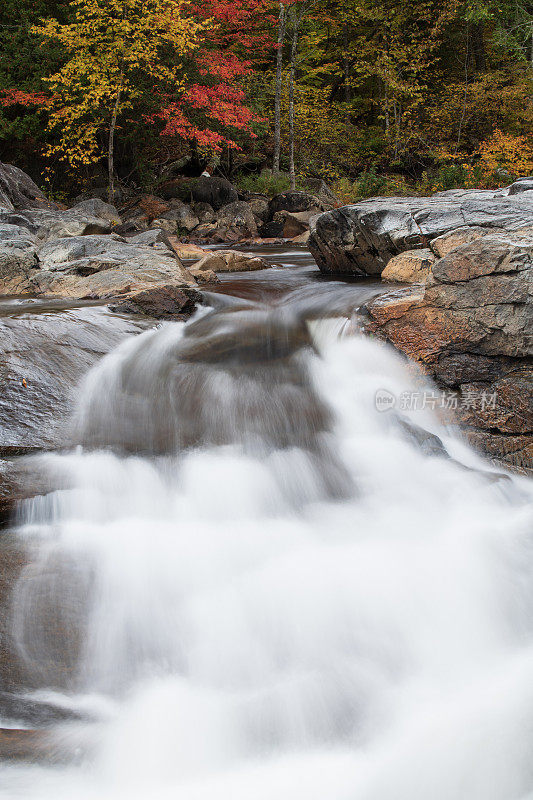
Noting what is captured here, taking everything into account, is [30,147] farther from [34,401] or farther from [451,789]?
[451,789]

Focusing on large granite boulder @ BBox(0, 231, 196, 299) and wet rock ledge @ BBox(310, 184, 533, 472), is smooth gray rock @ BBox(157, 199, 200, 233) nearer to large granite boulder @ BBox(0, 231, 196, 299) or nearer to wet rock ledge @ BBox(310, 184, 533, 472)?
large granite boulder @ BBox(0, 231, 196, 299)

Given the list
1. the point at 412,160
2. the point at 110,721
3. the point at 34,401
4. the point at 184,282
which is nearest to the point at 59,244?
the point at 184,282

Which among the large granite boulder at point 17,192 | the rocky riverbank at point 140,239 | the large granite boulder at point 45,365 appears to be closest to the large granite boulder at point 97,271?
the rocky riverbank at point 140,239

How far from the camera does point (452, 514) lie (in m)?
3.53

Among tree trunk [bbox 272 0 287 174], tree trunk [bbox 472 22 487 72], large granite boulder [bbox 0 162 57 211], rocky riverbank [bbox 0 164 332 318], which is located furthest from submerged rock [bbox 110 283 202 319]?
tree trunk [bbox 472 22 487 72]

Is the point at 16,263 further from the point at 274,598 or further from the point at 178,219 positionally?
the point at 178,219

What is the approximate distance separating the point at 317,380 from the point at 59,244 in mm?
4657

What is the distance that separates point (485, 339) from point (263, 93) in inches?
731

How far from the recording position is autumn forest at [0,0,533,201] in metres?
13.0

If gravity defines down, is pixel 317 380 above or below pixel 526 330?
below

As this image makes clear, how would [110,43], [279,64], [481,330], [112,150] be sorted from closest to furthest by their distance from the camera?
[481,330] < [110,43] < [112,150] < [279,64]

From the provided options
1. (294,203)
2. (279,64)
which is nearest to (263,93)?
(279,64)

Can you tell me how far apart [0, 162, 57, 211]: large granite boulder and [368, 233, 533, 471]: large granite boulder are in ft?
30.2

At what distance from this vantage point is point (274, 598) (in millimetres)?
2863
